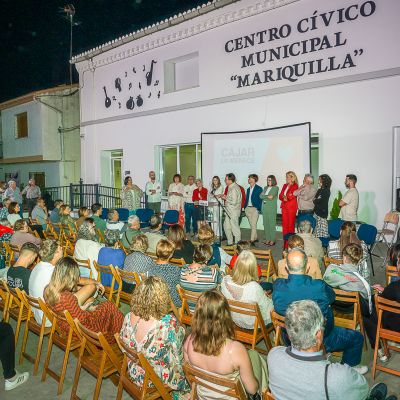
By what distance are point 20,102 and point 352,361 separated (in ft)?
61.3

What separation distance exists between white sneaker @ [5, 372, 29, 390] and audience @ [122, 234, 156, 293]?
4.68ft

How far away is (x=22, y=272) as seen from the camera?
4.28m

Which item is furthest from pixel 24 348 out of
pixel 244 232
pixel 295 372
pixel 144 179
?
pixel 144 179

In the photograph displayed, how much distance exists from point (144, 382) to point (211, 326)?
2.17 feet

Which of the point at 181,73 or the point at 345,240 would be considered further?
the point at 181,73

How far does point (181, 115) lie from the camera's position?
12094 millimetres

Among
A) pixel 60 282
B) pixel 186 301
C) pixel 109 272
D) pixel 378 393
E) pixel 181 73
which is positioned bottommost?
pixel 378 393

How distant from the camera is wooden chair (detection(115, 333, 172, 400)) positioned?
2.53 metres

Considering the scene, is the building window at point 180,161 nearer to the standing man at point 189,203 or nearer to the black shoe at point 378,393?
the standing man at point 189,203

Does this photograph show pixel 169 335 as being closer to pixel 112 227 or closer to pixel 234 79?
pixel 112 227

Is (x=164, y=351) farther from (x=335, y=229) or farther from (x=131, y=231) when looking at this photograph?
(x=335, y=229)

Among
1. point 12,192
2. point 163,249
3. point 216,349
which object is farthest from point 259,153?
point 216,349

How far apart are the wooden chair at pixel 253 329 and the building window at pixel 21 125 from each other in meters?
17.9

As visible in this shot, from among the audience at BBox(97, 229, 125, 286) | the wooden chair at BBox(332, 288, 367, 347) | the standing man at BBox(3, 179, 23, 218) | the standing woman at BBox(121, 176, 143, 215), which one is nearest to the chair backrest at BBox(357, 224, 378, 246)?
the wooden chair at BBox(332, 288, 367, 347)
